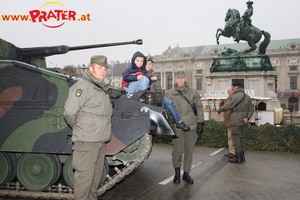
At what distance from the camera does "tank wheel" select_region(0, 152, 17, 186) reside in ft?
14.7

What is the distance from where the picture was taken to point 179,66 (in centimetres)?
7425

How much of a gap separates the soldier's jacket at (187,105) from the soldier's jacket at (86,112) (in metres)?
2.06

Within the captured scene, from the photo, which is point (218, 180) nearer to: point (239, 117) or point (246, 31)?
point (239, 117)

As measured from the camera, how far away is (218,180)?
5.41 meters

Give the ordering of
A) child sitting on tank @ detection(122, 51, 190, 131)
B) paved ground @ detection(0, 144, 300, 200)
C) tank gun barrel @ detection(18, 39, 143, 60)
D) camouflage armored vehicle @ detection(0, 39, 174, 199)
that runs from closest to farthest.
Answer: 1. camouflage armored vehicle @ detection(0, 39, 174, 199)
2. paved ground @ detection(0, 144, 300, 200)
3. child sitting on tank @ detection(122, 51, 190, 131)
4. tank gun barrel @ detection(18, 39, 143, 60)

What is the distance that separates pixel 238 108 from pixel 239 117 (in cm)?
22

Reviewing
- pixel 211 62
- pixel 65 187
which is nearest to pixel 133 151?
pixel 65 187

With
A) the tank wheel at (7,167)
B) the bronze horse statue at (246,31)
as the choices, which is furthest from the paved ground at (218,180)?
the bronze horse statue at (246,31)

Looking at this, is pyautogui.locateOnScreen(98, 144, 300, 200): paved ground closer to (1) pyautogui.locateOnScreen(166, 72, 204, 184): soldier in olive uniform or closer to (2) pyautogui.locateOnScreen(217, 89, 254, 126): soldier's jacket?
(1) pyautogui.locateOnScreen(166, 72, 204, 184): soldier in olive uniform

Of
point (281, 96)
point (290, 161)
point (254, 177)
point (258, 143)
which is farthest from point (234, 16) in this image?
point (281, 96)

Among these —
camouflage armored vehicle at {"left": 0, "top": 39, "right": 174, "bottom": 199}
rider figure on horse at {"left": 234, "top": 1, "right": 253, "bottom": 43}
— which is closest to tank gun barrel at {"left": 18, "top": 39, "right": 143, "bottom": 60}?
camouflage armored vehicle at {"left": 0, "top": 39, "right": 174, "bottom": 199}

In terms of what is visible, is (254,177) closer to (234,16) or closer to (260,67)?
(260,67)

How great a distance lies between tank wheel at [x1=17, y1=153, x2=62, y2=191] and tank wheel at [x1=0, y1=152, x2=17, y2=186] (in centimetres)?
8

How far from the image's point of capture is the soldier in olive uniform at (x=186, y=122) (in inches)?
204
